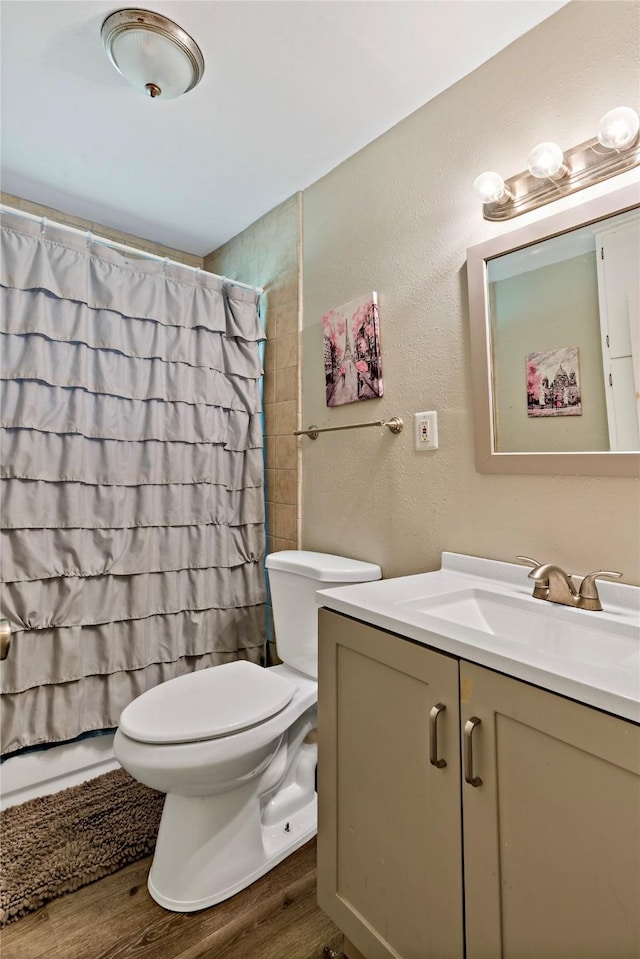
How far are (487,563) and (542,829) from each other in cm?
67

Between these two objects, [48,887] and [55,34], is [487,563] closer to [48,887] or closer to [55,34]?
[48,887]

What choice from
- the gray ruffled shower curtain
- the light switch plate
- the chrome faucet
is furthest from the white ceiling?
the chrome faucet

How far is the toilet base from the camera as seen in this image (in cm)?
124

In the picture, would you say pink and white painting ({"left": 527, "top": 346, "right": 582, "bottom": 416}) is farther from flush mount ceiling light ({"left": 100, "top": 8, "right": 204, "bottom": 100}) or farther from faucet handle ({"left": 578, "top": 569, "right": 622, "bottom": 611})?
flush mount ceiling light ({"left": 100, "top": 8, "right": 204, "bottom": 100})

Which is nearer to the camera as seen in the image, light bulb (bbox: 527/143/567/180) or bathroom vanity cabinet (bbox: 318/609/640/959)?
bathroom vanity cabinet (bbox: 318/609/640/959)

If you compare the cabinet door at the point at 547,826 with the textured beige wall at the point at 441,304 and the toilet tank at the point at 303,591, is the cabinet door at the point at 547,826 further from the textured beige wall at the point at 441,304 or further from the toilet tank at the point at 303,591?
the toilet tank at the point at 303,591

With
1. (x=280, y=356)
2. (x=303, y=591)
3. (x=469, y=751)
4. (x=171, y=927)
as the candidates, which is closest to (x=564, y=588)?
(x=469, y=751)

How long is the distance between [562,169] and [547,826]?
4.33 ft

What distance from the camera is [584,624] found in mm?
967

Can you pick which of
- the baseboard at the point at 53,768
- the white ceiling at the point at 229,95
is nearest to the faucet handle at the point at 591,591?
the white ceiling at the point at 229,95

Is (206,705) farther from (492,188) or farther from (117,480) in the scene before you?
(492,188)

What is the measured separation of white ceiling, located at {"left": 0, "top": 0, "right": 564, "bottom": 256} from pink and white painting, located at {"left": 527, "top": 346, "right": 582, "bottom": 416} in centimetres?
87

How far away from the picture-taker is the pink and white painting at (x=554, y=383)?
114 cm

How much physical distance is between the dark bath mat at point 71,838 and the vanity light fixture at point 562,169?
209 cm
